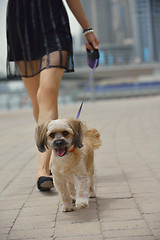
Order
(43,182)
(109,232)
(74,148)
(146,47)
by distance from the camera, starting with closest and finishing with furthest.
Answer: (109,232) < (74,148) < (43,182) < (146,47)

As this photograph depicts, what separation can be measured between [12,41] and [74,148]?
1522mm

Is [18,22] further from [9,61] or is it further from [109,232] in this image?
[109,232]

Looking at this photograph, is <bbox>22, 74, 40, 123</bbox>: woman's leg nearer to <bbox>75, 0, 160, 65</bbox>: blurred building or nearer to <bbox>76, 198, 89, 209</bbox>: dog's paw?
<bbox>76, 198, 89, 209</bbox>: dog's paw

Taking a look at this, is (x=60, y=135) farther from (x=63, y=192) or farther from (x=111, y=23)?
(x=111, y=23)

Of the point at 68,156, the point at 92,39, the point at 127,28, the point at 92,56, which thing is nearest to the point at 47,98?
the point at 92,56

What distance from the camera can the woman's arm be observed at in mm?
3589

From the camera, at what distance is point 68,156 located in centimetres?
277

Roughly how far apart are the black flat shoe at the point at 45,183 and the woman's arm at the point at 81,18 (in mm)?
1300

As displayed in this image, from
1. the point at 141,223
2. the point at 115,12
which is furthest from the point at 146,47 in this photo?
the point at 141,223

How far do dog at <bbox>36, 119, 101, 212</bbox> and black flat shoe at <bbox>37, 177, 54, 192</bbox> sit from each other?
0.42m

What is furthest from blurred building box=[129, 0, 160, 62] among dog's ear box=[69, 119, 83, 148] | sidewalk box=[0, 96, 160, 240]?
dog's ear box=[69, 119, 83, 148]

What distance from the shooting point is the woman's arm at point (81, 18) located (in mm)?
3589

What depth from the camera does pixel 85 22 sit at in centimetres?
363

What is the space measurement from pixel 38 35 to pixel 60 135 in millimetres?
1429
